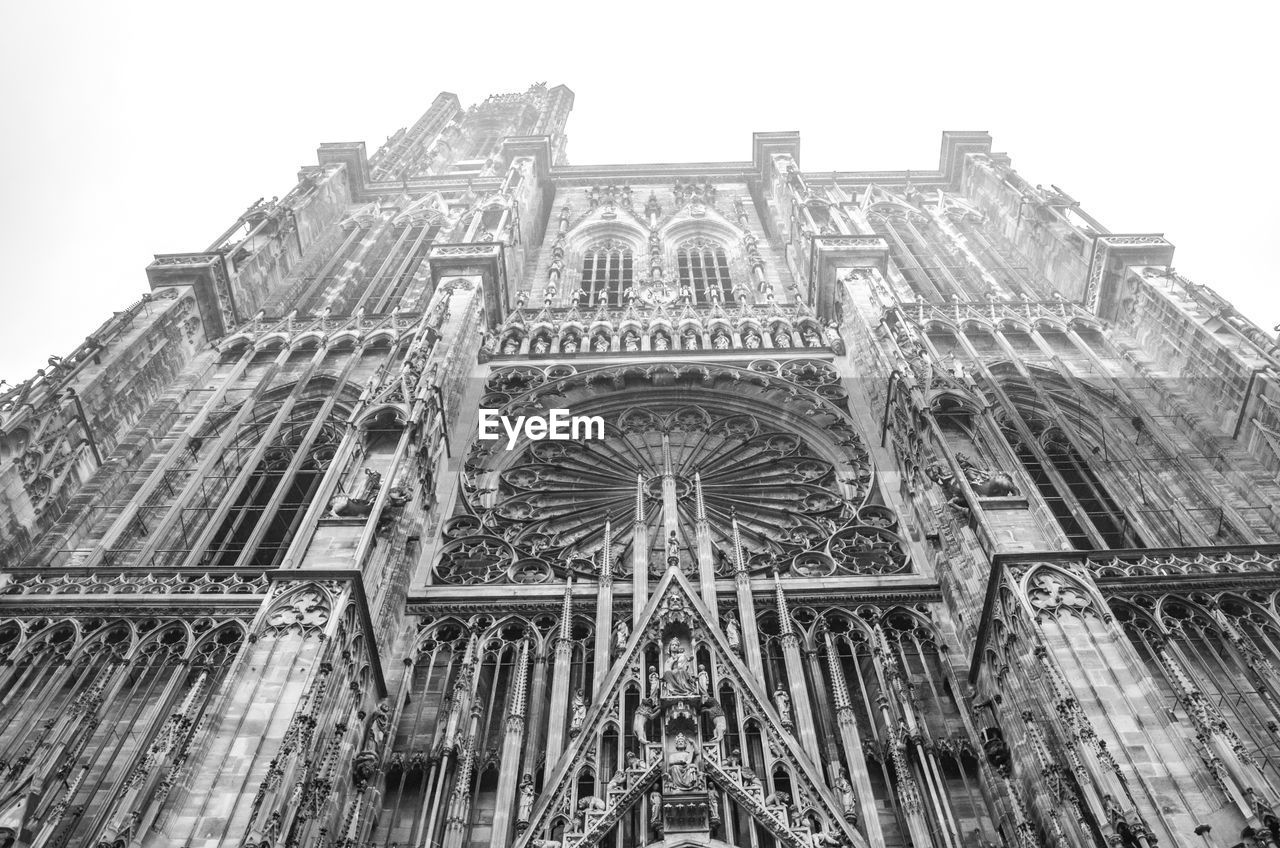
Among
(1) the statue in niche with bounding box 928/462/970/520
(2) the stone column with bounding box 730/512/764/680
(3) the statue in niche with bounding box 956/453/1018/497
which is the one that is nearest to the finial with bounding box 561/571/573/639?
(2) the stone column with bounding box 730/512/764/680

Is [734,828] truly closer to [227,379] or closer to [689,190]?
[227,379]

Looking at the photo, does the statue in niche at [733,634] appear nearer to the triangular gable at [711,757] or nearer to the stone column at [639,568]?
the triangular gable at [711,757]

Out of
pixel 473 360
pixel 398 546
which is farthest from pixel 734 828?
pixel 473 360

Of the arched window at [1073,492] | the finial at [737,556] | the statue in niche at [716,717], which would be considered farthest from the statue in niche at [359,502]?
the arched window at [1073,492]

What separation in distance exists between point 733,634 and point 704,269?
14.7 metres

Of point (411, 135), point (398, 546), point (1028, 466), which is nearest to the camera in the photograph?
point (398, 546)

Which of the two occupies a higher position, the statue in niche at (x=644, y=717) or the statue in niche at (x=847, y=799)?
the statue in niche at (x=644, y=717)

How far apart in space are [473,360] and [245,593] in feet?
25.3

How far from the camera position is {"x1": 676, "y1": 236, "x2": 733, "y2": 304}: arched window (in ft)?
78.1

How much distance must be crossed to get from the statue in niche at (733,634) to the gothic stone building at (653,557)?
0.07 meters

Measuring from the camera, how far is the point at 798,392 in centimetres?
1797

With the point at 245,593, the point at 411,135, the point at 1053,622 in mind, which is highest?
the point at 411,135

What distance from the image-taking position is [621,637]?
11836 mm

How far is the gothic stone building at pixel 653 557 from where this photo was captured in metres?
9.59
